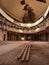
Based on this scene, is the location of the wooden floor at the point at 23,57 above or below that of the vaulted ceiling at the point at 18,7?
below

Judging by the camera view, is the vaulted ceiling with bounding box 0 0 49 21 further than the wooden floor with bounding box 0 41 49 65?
Yes

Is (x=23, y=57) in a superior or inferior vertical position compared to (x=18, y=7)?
inferior

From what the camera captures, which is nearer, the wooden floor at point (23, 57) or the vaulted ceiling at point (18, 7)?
the wooden floor at point (23, 57)

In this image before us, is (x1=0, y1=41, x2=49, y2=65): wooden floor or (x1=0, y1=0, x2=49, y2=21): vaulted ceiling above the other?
(x1=0, y1=0, x2=49, y2=21): vaulted ceiling

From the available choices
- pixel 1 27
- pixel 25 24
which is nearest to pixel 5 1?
pixel 1 27

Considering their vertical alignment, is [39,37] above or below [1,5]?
below

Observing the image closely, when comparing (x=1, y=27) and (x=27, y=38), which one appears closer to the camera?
(x=1, y=27)

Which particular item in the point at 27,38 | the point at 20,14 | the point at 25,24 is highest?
the point at 20,14

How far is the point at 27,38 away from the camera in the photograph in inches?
1539

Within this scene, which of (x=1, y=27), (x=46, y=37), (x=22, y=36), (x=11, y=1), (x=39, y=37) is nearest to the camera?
(x=1, y=27)

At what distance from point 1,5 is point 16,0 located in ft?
11.5

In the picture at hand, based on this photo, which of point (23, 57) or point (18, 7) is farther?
point (18, 7)

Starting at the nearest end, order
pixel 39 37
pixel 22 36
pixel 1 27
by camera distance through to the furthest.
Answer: pixel 1 27 < pixel 39 37 < pixel 22 36

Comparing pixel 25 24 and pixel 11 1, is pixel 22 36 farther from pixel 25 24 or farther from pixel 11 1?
pixel 11 1
